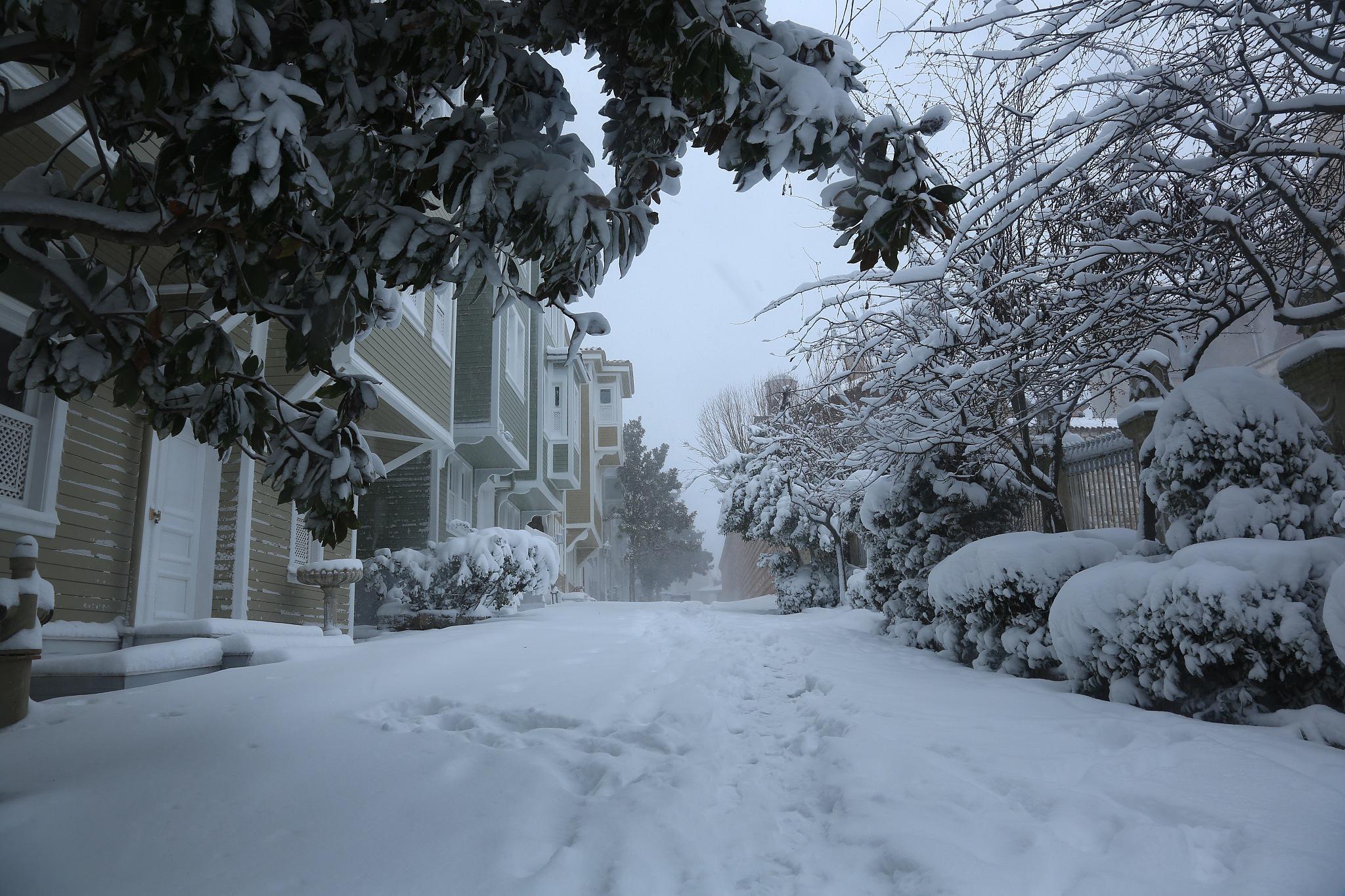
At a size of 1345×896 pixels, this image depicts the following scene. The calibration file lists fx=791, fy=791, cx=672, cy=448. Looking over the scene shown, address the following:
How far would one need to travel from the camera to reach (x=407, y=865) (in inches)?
104

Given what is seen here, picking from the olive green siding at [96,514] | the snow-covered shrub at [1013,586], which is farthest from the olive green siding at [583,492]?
the snow-covered shrub at [1013,586]

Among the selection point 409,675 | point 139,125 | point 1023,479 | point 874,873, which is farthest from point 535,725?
point 1023,479

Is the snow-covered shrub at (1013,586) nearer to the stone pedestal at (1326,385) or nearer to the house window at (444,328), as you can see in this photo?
the stone pedestal at (1326,385)

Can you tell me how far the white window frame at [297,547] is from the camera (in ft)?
30.5

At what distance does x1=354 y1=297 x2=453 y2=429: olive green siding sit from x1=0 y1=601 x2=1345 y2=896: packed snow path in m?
4.70

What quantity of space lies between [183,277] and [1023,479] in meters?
8.37

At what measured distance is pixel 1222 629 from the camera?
13.1 ft

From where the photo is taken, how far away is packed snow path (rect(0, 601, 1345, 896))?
2582 millimetres

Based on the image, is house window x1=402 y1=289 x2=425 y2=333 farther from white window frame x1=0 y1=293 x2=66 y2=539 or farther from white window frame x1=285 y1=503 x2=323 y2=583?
white window frame x1=0 y1=293 x2=66 y2=539

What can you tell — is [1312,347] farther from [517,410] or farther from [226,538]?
[517,410]

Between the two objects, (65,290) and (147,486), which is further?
(147,486)

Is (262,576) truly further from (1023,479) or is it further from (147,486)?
(1023,479)

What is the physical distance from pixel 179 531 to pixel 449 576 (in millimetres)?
4466

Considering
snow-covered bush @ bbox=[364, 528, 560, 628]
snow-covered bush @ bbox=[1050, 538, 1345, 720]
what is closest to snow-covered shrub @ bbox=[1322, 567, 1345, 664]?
snow-covered bush @ bbox=[1050, 538, 1345, 720]
